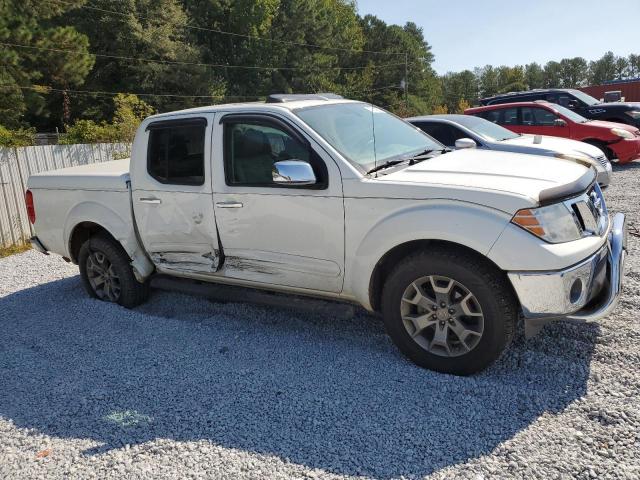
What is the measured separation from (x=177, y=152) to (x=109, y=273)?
5.08 feet

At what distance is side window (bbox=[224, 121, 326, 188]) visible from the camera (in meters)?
4.05

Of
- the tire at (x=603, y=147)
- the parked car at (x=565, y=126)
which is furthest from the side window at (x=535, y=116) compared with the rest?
the tire at (x=603, y=147)

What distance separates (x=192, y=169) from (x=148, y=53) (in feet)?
118

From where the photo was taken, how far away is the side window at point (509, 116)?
12898mm

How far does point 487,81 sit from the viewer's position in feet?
313

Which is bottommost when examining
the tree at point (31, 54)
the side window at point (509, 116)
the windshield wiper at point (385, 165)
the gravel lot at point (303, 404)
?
the gravel lot at point (303, 404)

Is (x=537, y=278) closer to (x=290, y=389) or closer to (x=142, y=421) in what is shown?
(x=290, y=389)

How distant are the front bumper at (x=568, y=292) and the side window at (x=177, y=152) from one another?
104 inches

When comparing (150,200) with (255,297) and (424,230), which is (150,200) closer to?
(255,297)

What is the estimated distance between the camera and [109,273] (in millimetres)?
5316

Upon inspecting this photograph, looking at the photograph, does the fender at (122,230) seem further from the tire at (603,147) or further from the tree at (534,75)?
the tree at (534,75)

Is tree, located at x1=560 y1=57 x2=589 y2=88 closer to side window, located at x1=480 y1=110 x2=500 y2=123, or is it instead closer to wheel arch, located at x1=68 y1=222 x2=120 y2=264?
side window, located at x1=480 y1=110 x2=500 y2=123

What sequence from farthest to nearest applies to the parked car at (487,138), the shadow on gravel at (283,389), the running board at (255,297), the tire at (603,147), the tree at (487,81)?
the tree at (487,81)
the tire at (603,147)
the parked car at (487,138)
the running board at (255,297)
the shadow on gravel at (283,389)

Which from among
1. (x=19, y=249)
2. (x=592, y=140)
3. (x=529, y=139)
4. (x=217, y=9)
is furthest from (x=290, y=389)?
(x=217, y=9)
